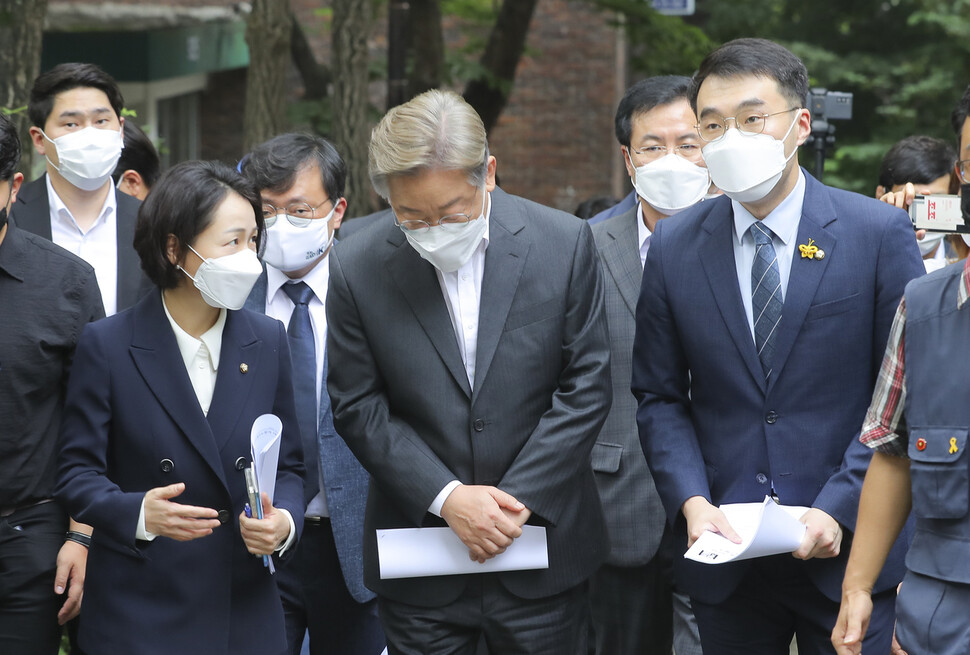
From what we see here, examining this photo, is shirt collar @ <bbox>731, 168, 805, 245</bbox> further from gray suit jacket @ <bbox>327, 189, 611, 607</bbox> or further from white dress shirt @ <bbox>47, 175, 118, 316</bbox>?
white dress shirt @ <bbox>47, 175, 118, 316</bbox>

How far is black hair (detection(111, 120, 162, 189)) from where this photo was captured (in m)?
5.50

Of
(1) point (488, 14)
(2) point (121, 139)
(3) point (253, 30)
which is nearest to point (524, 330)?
(2) point (121, 139)

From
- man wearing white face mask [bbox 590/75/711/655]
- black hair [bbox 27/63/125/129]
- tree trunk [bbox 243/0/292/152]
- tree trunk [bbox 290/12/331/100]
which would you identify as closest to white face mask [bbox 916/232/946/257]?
man wearing white face mask [bbox 590/75/711/655]

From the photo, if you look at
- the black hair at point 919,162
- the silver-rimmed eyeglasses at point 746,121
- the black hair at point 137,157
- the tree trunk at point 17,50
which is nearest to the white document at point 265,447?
the silver-rimmed eyeglasses at point 746,121

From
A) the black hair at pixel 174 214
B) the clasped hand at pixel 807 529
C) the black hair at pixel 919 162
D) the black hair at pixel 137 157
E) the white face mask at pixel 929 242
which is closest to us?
the clasped hand at pixel 807 529

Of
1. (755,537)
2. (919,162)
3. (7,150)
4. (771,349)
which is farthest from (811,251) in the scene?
(919,162)

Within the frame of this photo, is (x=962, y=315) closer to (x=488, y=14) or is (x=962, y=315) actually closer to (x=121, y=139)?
(x=121, y=139)

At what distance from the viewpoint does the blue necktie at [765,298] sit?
3.31m

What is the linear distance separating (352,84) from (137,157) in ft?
13.2

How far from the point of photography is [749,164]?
330 centimetres

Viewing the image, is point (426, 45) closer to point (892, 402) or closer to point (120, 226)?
point (120, 226)

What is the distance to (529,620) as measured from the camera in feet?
11.0

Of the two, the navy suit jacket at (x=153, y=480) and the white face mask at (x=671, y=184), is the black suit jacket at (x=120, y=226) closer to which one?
the navy suit jacket at (x=153, y=480)

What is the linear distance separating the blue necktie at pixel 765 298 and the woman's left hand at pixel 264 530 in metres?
1.36
